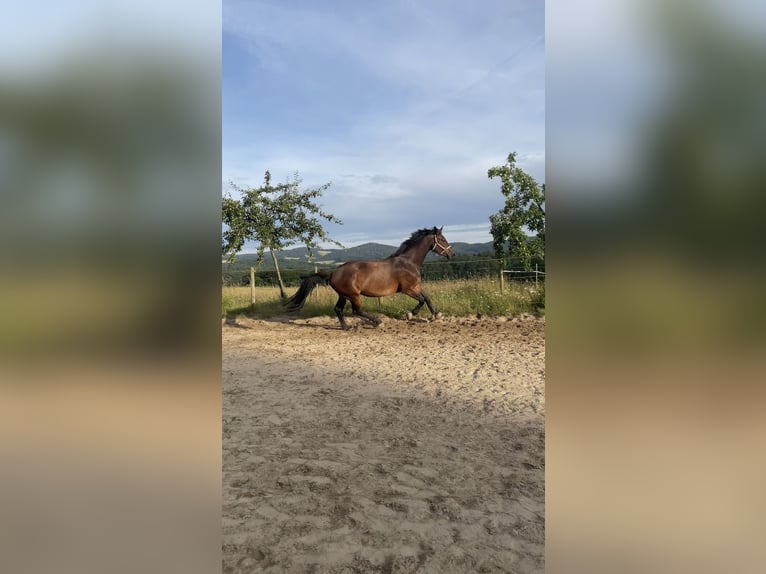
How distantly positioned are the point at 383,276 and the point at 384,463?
7184mm

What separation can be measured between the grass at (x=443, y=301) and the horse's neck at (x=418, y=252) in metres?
1.57

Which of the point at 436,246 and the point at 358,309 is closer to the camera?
the point at 358,309

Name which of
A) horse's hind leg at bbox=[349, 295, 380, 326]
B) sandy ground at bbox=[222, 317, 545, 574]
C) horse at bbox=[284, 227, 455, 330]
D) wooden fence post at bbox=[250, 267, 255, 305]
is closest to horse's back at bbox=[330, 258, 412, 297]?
horse at bbox=[284, 227, 455, 330]

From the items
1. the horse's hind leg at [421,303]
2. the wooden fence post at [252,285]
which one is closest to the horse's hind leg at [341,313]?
the horse's hind leg at [421,303]

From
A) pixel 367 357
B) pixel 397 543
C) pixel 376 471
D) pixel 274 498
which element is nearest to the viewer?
pixel 397 543

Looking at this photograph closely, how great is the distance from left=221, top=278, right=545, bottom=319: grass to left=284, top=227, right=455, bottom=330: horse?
1181 millimetres

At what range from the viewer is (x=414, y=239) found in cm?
1140

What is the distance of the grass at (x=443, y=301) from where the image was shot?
11812 millimetres
